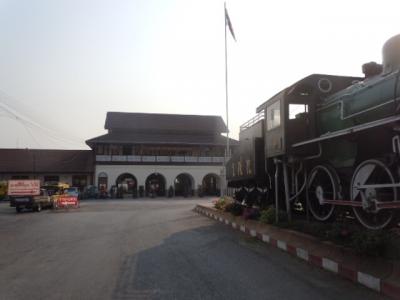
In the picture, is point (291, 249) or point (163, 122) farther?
point (163, 122)

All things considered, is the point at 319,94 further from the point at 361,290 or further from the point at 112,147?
the point at 112,147

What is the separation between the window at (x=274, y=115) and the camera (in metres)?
10.8

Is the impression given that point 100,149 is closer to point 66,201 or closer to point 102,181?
point 102,181

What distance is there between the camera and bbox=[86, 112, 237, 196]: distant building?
5028 centimetres

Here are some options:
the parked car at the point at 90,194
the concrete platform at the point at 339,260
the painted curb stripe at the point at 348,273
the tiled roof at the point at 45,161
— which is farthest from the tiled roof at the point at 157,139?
the painted curb stripe at the point at 348,273

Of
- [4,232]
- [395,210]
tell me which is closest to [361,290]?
[395,210]

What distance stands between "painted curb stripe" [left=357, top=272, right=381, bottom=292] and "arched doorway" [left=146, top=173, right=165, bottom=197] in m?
45.1

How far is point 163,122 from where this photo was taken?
5669 cm

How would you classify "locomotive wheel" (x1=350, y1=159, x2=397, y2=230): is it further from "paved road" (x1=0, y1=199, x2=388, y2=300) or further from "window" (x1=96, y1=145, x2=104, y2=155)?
"window" (x1=96, y1=145, x2=104, y2=155)

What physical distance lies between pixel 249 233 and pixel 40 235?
6.68 m

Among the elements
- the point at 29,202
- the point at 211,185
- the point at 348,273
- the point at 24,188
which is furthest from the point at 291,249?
the point at 211,185

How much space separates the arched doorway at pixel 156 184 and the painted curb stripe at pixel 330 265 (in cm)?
4402

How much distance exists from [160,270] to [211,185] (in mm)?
47682

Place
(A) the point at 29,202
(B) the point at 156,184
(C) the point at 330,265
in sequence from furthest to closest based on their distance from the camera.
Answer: (B) the point at 156,184 < (A) the point at 29,202 < (C) the point at 330,265
